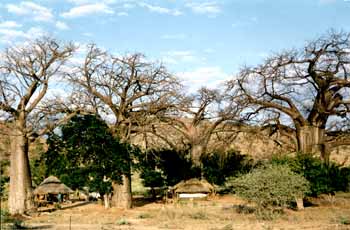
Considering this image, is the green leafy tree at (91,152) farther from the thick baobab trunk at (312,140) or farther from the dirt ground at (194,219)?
the thick baobab trunk at (312,140)

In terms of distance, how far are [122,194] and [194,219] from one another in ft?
28.6

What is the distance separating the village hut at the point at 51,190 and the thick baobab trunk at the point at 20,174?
4.77m

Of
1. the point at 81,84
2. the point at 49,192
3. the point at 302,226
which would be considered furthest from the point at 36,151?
the point at 302,226

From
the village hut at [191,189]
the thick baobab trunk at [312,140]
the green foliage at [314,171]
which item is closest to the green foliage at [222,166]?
the village hut at [191,189]

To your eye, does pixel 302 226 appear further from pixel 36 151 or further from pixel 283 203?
pixel 36 151

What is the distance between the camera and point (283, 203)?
21969 millimetres

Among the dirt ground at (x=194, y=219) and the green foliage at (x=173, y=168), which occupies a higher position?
the green foliage at (x=173, y=168)

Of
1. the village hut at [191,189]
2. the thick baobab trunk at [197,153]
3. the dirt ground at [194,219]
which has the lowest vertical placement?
the dirt ground at [194,219]

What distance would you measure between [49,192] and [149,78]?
29.9ft

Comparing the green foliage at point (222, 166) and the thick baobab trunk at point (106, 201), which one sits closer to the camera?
the thick baobab trunk at point (106, 201)

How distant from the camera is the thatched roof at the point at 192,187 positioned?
108 ft

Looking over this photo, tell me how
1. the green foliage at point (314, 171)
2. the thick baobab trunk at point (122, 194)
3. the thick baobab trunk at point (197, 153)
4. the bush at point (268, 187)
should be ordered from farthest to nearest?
the thick baobab trunk at point (197, 153)
the thick baobab trunk at point (122, 194)
the green foliage at point (314, 171)
the bush at point (268, 187)

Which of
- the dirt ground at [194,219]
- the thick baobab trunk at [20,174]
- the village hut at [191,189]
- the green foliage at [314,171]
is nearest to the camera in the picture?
the dirt ground at [194,219]

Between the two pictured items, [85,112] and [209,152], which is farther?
[209,152]
